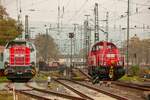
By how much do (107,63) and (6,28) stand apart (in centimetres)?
2166

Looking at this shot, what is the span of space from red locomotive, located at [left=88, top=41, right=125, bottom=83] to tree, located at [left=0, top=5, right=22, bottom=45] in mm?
18033

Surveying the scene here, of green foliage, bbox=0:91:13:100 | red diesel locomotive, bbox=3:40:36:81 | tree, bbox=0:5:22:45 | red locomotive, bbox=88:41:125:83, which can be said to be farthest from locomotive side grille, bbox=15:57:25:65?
tree, bbox=0:5:22:45

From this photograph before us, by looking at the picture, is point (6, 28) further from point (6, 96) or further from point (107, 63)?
point (6, 96)

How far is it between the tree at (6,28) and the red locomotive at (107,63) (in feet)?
59.2

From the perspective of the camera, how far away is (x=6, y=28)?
59531 millimetres

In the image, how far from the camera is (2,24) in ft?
191

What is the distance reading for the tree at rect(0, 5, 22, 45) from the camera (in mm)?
58334

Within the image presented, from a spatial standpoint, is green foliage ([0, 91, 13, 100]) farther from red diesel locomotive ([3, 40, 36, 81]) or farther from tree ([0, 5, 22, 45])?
tree ([0, 5, 22, 45])

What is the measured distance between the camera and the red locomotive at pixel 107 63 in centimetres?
4153

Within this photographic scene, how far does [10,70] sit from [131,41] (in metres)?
99.9

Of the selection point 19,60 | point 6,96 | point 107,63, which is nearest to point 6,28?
point 107,63

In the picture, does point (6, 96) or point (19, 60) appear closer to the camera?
point (6, 96)

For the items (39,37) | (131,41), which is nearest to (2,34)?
(39,37)

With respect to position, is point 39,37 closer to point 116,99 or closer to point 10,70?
point 10,70
